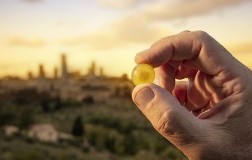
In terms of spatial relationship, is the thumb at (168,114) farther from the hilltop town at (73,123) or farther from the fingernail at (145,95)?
the hilltop town at (73,123)

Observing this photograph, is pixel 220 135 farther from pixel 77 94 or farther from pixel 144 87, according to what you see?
pixel 77 94

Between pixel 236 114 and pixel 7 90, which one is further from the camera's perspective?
pixel 7 90

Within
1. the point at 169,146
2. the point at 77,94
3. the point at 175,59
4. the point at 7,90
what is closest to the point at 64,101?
the point at 77,94

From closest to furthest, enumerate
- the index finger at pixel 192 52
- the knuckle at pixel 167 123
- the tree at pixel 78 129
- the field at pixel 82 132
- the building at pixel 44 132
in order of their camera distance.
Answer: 1. the knuckle at pixel 167 123
2. the index finger at pixel 192 52
3. the field at pixel 82 132
4. the building at pixel 44 132
5. the tree at pixel 78 129

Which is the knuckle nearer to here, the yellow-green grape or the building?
the yellow-green grape

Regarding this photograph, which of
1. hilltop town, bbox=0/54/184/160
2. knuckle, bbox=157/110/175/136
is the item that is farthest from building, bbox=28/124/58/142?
knuckle, bbox=157/110/175/136

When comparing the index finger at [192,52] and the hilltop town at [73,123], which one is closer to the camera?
the index finger at [192,52]

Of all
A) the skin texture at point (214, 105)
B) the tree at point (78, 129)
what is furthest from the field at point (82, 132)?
the skin texture at point (214, 105)
